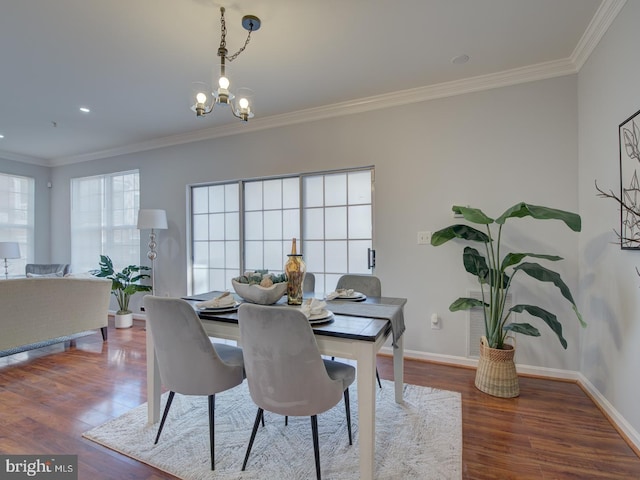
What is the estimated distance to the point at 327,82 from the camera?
302cm

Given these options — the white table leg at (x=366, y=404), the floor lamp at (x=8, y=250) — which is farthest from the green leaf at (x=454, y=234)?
the floor lamp at (x=8, y=250)

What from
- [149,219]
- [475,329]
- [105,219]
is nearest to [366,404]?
[475,329]

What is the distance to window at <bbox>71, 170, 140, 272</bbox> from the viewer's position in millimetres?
5043

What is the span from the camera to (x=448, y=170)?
309 centimetres

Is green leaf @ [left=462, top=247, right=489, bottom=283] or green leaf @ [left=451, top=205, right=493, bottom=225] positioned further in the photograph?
green leaf @ [left=462, top=247, right=489, bottom=283]

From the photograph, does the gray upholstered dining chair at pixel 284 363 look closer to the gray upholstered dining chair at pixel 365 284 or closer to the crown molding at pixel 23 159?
the gray upholstered dining chair at pixel 365 284

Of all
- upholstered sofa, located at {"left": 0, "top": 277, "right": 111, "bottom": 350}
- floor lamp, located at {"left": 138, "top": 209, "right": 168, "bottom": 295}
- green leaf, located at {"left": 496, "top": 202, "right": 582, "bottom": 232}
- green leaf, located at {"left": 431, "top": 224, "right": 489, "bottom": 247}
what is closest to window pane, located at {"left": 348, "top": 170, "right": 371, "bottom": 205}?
green leaf, located at {"left": 431, "top": 224, "right": 489, "bottom": 247}

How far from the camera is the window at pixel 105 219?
504cm

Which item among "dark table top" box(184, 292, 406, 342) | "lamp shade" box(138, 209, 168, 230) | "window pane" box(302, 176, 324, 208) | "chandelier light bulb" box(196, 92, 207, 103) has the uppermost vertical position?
"chandelier light bulb" box(196, 92, 207, 103)

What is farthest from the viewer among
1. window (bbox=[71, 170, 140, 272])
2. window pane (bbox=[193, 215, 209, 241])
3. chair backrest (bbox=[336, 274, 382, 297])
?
window (bbox=[71, 170, 140, 272])

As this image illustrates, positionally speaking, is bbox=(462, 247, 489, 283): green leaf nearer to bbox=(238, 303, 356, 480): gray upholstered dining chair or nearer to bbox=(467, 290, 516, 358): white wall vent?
bbox=(467, 290, 516, 358): white wall vent

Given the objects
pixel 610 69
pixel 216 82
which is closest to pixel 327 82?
pixel 216 82

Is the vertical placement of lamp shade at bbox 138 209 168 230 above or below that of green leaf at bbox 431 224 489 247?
above

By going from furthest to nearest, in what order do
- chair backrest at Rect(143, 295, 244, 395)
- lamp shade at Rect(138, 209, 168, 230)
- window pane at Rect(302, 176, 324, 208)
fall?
1. lamp shade at Rect(138, 209, 168, 230)
2. window pane at Rect(302, 176, 324, 208)
3. chair backrest at Rect(143, 295, 244, 395)
